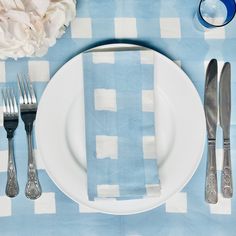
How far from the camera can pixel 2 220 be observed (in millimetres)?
624

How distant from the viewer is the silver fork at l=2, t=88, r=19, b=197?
0.62 meters

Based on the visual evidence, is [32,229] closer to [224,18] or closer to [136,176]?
[136,176]

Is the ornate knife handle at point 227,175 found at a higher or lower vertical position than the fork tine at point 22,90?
lower

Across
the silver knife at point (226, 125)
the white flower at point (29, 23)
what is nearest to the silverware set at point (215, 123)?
the silver knife at point (226, 125)

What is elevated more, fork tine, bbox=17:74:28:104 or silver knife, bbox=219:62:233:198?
fork tine, bbox=17:74:28:104

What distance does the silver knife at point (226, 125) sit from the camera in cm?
63

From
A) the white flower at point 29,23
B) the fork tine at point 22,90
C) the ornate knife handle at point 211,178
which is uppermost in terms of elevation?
the white flower at point 29,23

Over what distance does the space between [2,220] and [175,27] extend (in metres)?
0.43

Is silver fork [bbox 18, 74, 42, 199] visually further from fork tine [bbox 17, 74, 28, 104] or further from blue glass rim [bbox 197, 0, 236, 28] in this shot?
blue glass rim [bbox 197, 0, 236, 28]

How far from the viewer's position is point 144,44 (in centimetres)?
65

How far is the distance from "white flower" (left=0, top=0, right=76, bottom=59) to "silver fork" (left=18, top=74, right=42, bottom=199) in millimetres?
66

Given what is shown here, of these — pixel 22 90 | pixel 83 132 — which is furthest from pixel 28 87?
pixel 83 132

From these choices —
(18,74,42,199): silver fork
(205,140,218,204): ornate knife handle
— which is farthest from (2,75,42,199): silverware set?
(205,140,218,204): ornate knife handle

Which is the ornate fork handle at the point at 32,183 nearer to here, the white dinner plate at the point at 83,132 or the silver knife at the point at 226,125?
the white dinner plate at the point at 83,132
